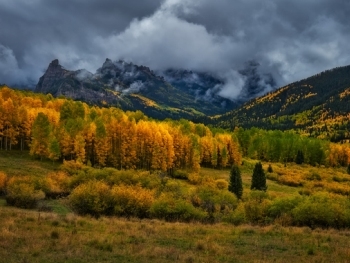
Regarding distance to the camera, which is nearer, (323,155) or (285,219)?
(285,219)

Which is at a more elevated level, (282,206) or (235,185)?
(235,185)

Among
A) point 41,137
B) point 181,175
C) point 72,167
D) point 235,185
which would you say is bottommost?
point 235,185

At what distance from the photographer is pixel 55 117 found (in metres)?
110

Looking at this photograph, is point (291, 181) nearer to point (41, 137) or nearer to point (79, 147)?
point (79, 147)

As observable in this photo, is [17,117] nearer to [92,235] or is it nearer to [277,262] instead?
[92,235]

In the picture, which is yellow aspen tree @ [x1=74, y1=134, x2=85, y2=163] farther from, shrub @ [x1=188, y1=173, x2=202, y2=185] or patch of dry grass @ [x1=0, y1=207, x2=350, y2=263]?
patch of dry grass @ [x1=0, y1=207, x2=350, y2=263]

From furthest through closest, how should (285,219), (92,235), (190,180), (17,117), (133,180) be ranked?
(17,117)
(190,180)
(133,180)
(285,219)
(92,235)

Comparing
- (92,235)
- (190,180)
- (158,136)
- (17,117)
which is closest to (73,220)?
(92,235)

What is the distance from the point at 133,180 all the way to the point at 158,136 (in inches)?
1552

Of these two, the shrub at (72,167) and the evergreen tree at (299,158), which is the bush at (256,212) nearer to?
the shrub at (72,167)

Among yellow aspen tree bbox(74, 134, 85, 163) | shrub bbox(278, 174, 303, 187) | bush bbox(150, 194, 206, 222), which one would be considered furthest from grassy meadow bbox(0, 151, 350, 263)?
shrub bbox(278, 174, 303, 187)

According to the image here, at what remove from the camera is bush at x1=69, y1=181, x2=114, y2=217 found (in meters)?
39.5

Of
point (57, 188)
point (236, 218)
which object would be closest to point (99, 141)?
point (57, 188)

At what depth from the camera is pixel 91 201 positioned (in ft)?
129
